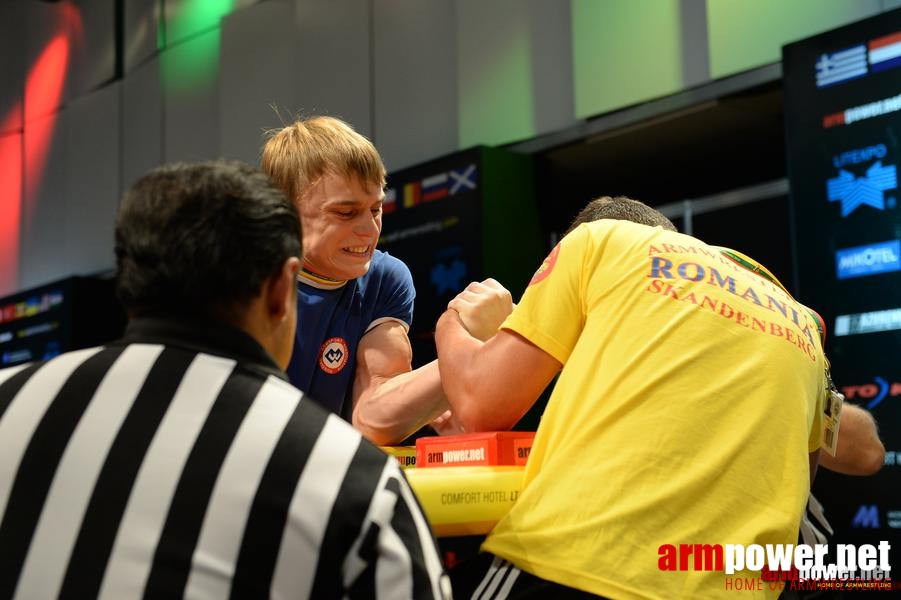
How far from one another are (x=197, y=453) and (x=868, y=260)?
325cm

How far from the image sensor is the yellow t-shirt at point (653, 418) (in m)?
1.43

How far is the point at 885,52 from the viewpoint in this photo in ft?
12.2

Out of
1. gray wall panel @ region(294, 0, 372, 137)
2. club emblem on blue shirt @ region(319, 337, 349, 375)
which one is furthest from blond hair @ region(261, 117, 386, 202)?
gray wall panel @ region(294, 0, 372, 137)

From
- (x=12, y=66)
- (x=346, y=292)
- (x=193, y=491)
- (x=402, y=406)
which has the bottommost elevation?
(x=193, y=491)

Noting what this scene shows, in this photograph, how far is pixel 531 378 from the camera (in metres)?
1.58

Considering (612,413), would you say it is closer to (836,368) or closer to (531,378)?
(531,378)

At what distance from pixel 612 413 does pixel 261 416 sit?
2.04 ft

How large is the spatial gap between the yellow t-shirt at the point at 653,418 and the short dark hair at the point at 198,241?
584 millimetres

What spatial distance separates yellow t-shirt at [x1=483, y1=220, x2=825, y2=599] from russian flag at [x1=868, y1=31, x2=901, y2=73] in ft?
8.22

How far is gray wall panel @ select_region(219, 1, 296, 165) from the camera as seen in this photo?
676 cm

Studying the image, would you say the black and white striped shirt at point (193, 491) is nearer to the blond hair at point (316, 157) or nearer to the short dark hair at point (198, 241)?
A: the short dark hair at point (198, 241)

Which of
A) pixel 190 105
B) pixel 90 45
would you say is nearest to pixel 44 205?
pixel 90 45

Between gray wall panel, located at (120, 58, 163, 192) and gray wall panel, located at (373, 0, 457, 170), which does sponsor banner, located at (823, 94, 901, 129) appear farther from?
gray wall panel, located at (120, 58, 163, 192)

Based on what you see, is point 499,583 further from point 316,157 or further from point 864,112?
point 864,112
